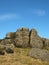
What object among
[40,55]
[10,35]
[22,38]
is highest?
[10,35]

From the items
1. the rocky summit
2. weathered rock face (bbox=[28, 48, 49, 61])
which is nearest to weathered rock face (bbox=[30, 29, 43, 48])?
the rocky summit

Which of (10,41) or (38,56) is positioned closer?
(38,56)

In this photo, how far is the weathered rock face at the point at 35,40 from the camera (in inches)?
2534

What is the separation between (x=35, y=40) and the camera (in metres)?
64.9

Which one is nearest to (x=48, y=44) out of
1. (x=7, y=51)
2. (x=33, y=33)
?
(x=33, y=33)

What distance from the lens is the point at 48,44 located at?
221ft

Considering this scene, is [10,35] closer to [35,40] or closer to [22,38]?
[22,38]

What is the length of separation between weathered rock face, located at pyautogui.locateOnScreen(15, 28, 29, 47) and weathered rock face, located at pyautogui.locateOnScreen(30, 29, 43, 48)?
5.85 feet

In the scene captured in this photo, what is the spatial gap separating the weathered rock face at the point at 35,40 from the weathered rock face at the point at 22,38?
1.78m

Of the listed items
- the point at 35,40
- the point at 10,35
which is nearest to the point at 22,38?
the point at 35,40

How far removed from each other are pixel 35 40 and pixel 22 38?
15.4 feet

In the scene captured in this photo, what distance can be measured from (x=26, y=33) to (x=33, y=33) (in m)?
2.54

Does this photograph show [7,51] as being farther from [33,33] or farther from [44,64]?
[33,33]

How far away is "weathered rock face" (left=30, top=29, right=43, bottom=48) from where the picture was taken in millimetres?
64375
